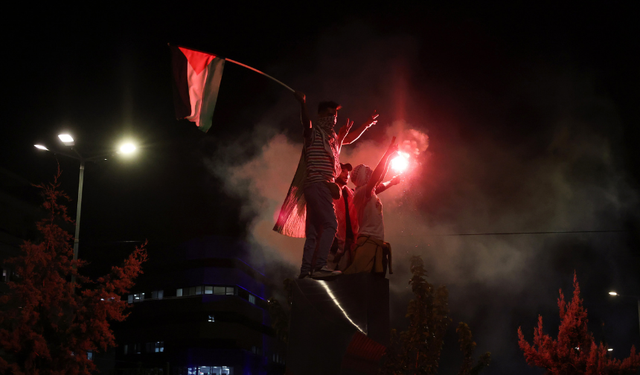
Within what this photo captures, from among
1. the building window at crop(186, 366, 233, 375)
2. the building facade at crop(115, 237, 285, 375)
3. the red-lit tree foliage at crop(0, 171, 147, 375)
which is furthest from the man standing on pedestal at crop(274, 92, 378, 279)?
the building window at crop(186, 366, 233, 375)

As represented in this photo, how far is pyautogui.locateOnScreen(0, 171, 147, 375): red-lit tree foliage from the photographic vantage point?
40.4ft

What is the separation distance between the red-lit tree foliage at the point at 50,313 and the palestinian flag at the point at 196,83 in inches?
258

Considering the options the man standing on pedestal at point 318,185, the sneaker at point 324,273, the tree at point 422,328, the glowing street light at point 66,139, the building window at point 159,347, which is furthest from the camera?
the building window at point 159,347

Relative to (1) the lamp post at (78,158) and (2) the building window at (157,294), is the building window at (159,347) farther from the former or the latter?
(1) the lamp post at (78,158)

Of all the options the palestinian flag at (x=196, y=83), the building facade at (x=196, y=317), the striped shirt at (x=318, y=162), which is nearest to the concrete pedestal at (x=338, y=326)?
the striped shirt at (x=318, y=162)

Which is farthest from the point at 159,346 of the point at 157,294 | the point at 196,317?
the point at 157,294

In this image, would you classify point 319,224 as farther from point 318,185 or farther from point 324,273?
point 324,273

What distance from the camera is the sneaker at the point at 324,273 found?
755cm

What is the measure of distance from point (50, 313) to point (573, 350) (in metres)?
14.3

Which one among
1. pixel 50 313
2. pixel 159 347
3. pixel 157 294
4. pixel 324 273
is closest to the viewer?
pixel 324 273

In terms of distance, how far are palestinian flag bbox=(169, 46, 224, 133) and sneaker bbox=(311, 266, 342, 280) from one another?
8.59ft

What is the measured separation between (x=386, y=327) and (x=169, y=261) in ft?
165

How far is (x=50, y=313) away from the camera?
515 inches

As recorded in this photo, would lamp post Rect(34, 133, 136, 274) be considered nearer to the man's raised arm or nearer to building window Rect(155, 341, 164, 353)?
the man's raised arm
